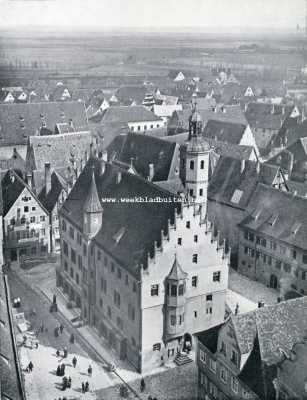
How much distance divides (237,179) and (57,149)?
17774 millimetres

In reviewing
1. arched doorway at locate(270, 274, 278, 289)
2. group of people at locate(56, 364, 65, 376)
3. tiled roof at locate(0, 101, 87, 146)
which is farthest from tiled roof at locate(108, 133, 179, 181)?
group of people at locate(56, 364, 65, 376)

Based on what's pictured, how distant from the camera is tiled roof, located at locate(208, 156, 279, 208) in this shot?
45.7 metres

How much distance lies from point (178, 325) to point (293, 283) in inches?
445

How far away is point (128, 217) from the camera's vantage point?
113 ft

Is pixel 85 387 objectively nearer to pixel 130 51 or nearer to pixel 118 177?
pixel 118 177

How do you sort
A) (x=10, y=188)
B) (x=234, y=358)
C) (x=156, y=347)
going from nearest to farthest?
(x=234, y=358) → (x=156, y=347) → (x=10, y=188)

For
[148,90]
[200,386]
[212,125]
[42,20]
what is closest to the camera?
[42,20]

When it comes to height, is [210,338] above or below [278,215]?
below

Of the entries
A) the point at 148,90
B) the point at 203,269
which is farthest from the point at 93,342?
the point at 148,90

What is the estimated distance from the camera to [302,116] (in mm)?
71438

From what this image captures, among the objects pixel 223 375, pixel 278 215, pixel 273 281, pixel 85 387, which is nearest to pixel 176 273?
pixel 223 375

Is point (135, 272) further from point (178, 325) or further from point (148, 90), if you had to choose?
point (148, 90)

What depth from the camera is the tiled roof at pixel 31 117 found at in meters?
61.3

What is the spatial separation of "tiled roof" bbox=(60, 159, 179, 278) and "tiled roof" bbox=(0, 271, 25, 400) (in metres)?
7.01
